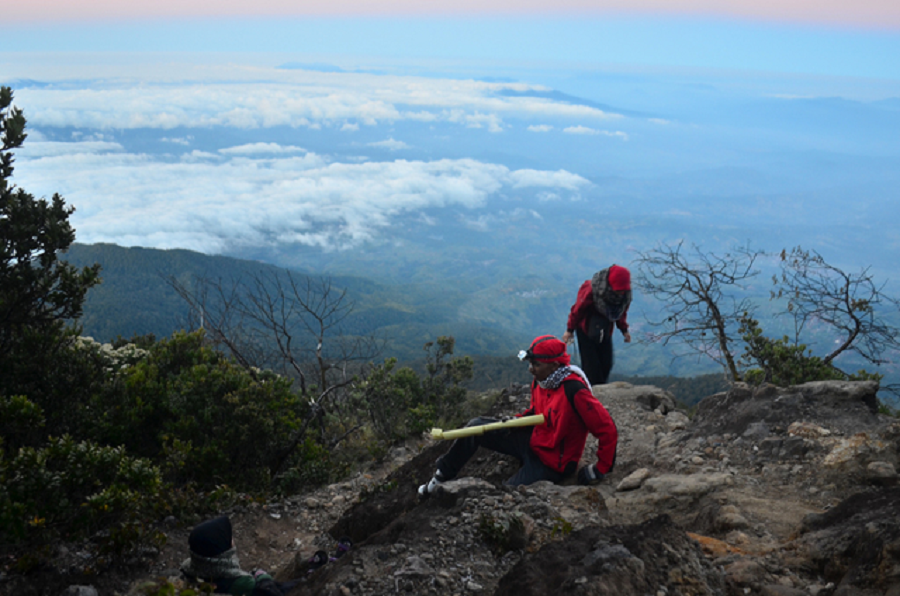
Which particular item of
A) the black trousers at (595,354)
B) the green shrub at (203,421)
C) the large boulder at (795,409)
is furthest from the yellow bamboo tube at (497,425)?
the green shrub at (203,421)

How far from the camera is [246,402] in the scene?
784cm

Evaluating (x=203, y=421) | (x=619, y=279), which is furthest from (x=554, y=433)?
(x=203, y=421)

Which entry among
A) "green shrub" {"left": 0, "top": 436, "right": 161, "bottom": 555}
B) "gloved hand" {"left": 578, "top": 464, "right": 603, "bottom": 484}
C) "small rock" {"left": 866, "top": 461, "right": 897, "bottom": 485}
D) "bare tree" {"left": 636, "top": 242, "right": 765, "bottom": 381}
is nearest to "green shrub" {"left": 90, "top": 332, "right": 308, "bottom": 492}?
"green shrub" {"left": 0, "top": 436, "right": 161, "bottom": 555}

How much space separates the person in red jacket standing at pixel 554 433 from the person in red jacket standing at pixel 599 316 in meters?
2.33

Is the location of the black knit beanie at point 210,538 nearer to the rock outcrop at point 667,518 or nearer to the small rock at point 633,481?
the rock outcrop at point 667,518

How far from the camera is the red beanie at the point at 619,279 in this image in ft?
26.5

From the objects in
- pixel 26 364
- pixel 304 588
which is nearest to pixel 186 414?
pixel 26 364

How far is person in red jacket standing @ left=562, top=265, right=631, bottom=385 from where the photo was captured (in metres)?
8.15

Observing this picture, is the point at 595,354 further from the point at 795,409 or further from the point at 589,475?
the point at 589,475

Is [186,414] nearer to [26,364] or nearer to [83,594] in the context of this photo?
[26,364]

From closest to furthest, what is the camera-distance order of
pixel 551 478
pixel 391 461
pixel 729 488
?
pixel 729 488 < pixel 551 478 < pixel 391 461

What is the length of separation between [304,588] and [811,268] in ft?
38.1

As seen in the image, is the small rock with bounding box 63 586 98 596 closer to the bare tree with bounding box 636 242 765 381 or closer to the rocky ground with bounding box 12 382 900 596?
the rocky ground with bounding box 12 382 900 596

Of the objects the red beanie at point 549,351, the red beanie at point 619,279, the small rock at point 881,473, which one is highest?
the red beanie at point 619,279
